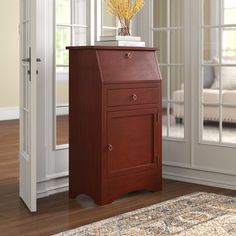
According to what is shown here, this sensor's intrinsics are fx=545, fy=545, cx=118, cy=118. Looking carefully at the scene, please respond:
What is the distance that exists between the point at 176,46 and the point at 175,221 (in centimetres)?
178

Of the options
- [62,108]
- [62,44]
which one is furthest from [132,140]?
[62,44]

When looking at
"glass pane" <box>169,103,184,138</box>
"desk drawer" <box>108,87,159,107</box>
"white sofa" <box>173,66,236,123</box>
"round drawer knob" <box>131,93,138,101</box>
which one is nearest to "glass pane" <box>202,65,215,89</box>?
"white sofa" <box>173,66,236,123</box>

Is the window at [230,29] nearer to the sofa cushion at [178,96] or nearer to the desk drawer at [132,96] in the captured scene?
the sofa cushion at [178,96]

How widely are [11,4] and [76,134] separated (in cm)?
567

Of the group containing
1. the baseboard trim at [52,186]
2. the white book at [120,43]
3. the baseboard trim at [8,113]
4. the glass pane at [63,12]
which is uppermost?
the glass pane at [63,12]

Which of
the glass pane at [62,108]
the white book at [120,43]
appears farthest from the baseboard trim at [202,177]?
the white book at [120,43]

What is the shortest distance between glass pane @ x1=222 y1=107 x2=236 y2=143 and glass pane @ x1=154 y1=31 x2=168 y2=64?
0.70m

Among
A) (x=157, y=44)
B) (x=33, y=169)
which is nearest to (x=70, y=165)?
(x=33, y=169)

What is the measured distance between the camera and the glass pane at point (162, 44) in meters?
4.64

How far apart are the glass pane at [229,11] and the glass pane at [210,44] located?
0.13m

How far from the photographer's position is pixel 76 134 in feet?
12.7

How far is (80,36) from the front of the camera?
4.29 m

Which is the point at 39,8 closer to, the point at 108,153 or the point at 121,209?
the point at 108,153

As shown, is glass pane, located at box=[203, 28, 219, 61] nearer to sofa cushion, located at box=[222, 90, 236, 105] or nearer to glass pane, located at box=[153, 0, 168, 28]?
sofa cushion, located at box=[222, 90, 236, 105]
